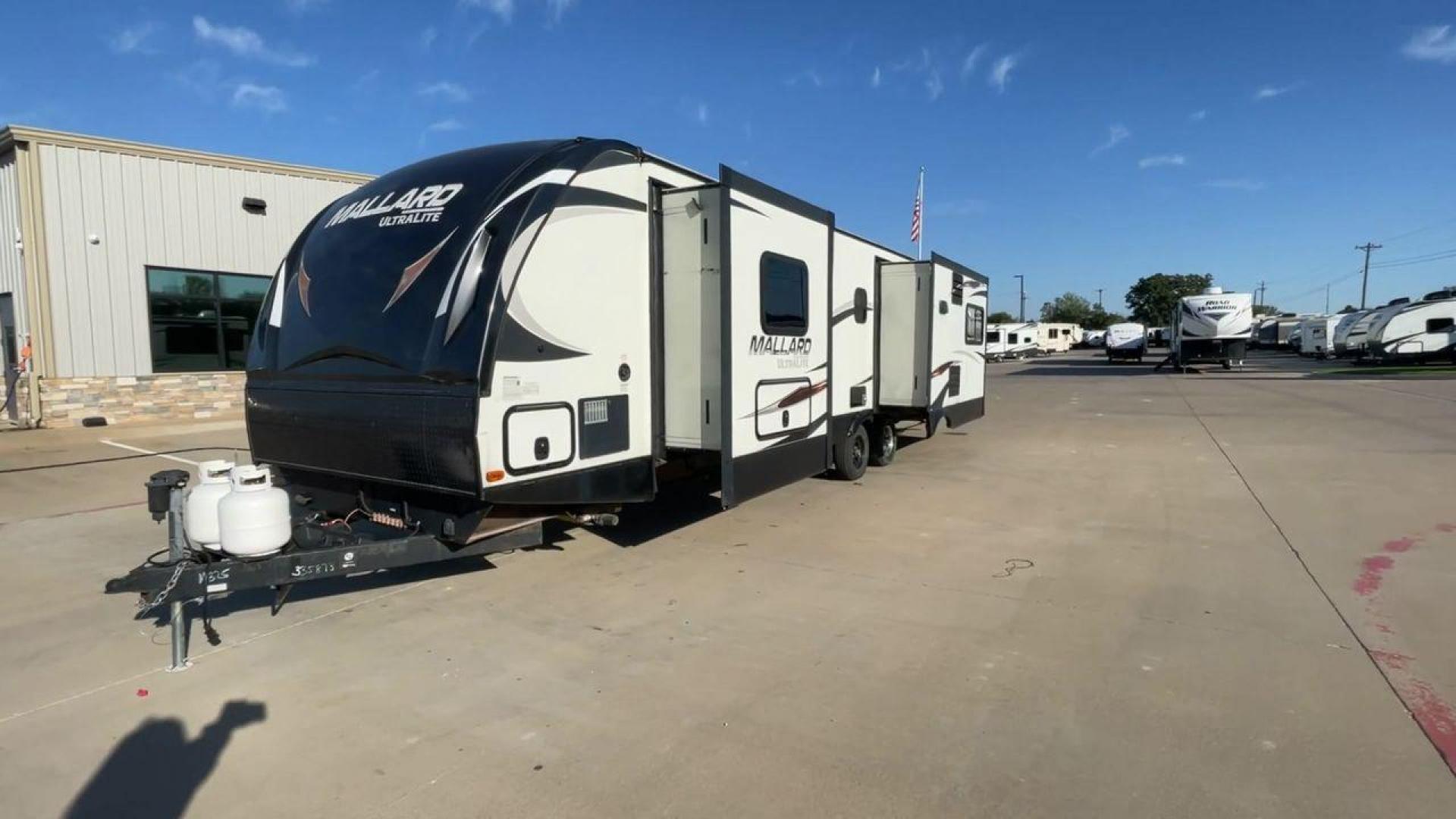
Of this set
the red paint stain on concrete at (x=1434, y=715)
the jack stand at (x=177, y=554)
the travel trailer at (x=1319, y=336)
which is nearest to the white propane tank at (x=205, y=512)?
the jack stand at (x=177, y=554)

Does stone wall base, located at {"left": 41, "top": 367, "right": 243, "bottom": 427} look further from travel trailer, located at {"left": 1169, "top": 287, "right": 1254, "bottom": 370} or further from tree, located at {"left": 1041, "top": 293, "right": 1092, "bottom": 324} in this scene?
tree, located at {"left": 1041, "top": 293, "right": 1092, "bottom": 324}

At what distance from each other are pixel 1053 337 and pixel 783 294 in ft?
221

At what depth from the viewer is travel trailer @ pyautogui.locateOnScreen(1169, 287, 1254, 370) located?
29641mm

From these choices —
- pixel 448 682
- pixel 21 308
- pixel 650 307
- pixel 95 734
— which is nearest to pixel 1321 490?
pixel 650 307

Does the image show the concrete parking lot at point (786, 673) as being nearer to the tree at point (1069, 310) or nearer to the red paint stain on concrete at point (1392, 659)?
the red paint stain on concrete at point (1392, 659)

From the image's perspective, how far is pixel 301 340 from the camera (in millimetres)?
5195

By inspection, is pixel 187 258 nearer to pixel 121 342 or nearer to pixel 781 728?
pixel 121 342

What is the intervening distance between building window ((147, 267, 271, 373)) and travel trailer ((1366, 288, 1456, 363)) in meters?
40.3

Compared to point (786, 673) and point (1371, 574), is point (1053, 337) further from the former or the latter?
point (786, 673)

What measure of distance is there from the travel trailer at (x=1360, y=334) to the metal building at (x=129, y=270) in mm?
42323

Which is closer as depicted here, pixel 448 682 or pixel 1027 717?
pixel 1027 717

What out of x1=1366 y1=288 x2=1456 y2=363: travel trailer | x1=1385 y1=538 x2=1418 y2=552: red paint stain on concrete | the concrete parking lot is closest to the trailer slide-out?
the concrete parking lot

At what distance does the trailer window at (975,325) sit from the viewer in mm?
11828

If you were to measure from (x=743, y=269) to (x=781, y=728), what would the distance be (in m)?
3.35
